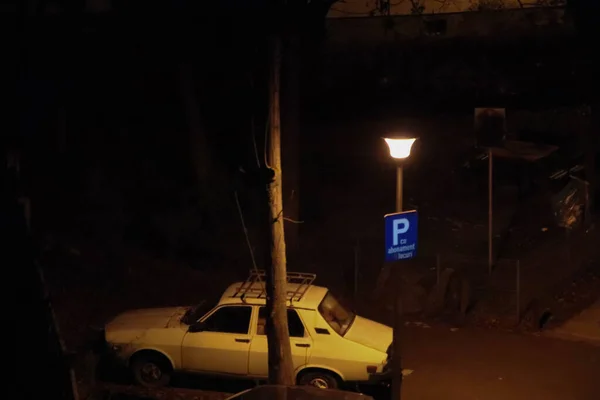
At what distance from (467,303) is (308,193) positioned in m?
10.1

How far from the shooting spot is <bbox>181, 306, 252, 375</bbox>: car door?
11.6 metres

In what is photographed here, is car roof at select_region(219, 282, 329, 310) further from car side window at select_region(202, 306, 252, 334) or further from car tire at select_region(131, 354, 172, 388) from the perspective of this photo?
car tire at select_region(131, 354, 172, 388)

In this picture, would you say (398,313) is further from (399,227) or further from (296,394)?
(296,394)

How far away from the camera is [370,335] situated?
1184 cm

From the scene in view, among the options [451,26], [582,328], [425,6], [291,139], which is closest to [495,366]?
[582,328]

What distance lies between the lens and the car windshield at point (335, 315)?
38.4ft

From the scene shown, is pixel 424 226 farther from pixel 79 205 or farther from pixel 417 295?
pixel 79 205

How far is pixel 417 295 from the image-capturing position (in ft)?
51.7

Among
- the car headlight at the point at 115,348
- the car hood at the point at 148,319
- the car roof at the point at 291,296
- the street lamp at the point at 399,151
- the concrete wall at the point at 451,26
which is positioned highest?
the concrete wall at the point at 451,26

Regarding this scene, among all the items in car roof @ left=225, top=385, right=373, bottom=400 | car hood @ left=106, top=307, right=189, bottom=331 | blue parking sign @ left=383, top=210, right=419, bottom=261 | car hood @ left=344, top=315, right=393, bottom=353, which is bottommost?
car hood @ left=344, top=315, right=393, bottom=353

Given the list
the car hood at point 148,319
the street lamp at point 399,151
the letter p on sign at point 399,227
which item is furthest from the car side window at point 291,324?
the street lamp at point 399,151

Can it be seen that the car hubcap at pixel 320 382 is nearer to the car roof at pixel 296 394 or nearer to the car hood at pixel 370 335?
the car hood at pixel 370 335

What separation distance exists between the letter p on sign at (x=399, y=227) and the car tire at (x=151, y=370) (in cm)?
362

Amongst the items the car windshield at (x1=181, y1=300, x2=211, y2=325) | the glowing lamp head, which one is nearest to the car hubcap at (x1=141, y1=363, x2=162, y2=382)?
the car windshield at (x1=181, y1=300, x2=211, y2=325)
